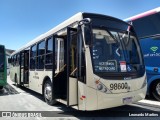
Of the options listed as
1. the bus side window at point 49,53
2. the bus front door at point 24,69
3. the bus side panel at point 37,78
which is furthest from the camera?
the bus front door at point 24,69

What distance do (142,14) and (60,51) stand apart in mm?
4461

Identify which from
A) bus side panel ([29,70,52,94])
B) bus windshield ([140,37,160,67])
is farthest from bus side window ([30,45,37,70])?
bus windshield ([140,37,160,67])

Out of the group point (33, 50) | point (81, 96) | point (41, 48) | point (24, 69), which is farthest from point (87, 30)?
point (24, 69)

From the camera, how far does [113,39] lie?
684cm

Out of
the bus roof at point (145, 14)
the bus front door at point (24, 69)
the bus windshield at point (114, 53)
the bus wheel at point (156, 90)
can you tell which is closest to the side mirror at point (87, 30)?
the bus windshield at point (114, 53)

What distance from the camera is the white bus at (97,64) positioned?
617 centimetres

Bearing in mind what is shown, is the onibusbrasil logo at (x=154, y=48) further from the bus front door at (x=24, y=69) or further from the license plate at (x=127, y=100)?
the bus front door at (x=24, y=69)

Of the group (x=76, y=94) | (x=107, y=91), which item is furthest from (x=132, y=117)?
(x=76, y=94)

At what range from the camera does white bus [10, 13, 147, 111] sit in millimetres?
6168

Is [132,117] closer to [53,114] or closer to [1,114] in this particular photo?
[53,114]

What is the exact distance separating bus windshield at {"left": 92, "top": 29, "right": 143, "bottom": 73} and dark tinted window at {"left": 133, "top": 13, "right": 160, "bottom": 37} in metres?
2.57

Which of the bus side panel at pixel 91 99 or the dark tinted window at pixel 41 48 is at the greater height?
the dark tinted window at pixel 41 48

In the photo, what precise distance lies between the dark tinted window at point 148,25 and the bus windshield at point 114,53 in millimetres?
2573

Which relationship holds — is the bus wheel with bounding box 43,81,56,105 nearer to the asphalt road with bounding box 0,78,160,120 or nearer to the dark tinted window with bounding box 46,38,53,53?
the asphalt road with bounding box 0,78,160,120
